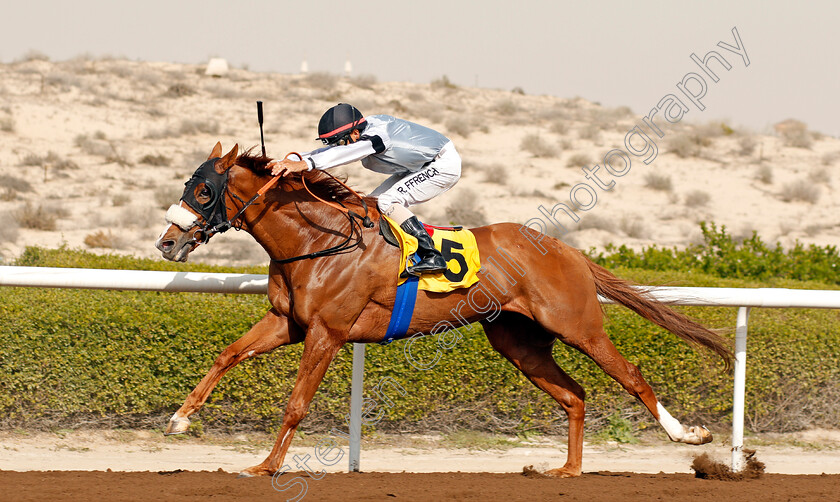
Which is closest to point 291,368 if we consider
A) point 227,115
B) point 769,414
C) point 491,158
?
point 769,414

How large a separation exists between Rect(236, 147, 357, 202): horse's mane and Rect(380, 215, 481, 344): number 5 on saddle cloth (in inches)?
12.8

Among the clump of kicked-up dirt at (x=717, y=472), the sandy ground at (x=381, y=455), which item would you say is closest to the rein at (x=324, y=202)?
the sandy ground at (x=381, y=455)

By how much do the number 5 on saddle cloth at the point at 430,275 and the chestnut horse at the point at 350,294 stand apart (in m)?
0.05

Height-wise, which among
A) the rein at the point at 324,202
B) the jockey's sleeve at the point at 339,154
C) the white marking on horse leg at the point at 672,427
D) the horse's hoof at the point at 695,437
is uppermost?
the jockey's sleeve at the point at 339,154

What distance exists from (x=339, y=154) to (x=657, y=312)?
207 cm

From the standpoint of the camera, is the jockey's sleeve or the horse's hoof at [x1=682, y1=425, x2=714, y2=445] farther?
the horse's hoof at [x1=682, y1=425, x2=714, y2=445]

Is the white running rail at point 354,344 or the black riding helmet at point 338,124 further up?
the black riding helmet at point 338,124

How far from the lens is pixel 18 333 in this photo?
213 inches

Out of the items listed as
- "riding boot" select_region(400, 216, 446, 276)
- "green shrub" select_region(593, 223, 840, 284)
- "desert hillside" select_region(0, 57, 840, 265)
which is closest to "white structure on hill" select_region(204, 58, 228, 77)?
"desert hillside" select_region(0, 57, 840, 265)

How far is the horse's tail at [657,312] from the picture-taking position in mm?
4891

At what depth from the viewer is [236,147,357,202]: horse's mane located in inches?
173

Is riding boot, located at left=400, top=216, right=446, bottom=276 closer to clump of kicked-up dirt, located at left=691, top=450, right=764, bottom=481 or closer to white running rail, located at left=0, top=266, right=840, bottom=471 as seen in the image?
white running rail, located at left=0, top=266, right=840, bottom=471

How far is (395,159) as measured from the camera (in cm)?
473

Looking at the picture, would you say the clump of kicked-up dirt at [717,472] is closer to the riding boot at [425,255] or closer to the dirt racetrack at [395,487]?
the dirt racetrack at [395,487]
